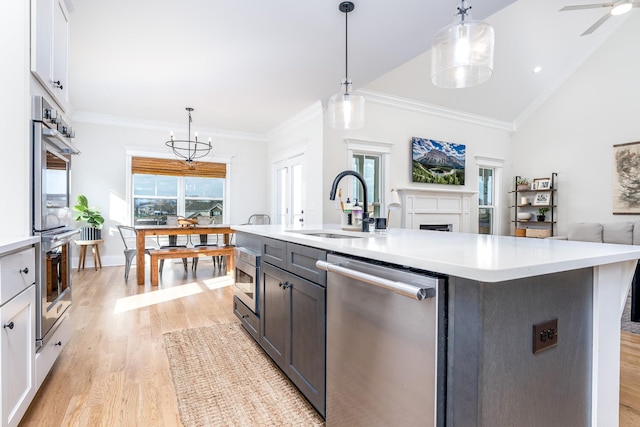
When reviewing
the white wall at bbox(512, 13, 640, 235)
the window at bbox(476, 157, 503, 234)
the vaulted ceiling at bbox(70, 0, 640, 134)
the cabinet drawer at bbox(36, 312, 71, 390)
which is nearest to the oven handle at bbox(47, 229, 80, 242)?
the cabinet drawer at bbox(36, 312, 71, 390)

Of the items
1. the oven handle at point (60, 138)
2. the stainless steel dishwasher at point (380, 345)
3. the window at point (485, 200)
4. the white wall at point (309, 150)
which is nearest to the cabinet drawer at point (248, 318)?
the stainless steel dishwasher at point (380, 345)

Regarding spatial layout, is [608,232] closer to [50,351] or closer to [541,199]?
[541,199]

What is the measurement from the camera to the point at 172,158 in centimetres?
632

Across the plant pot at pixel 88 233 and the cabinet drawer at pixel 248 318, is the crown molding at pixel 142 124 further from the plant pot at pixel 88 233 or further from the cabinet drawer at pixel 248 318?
the cabinet drawer at pixel 248 318

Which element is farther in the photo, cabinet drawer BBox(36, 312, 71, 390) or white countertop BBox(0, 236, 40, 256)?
cabinet drawer BBox(36, 312, 71, 390)

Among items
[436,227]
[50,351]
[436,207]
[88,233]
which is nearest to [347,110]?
[50,351]

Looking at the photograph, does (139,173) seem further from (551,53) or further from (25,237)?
(551,53)

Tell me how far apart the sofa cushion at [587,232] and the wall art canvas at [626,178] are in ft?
1.71

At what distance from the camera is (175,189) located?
6.48 meters

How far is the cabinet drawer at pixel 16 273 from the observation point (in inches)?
50.9

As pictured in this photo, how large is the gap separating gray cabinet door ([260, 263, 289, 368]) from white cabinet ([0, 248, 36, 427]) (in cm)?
121

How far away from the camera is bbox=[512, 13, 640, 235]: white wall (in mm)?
5477

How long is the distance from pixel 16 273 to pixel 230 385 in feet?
4.03

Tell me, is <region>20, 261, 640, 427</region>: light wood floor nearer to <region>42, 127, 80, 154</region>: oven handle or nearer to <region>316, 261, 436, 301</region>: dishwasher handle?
<region>316, 261, 436, 301</region>: dishwasher handle
